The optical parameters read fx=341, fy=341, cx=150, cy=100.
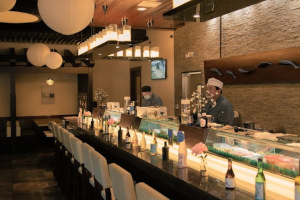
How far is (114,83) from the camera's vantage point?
13.0 metres

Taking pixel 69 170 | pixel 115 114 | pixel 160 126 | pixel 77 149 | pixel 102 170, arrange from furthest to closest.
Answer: pixel 115 114, pixel 69 170, pixel 160 126, pixel 77 149, pixel 102 170

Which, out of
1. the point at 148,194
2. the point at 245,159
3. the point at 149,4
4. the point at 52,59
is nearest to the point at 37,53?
the point at 52,59

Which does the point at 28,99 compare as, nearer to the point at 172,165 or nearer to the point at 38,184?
the point at 38,184

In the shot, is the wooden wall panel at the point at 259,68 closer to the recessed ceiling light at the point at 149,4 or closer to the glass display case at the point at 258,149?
A: the recessed ceiling light at the point at 149,4

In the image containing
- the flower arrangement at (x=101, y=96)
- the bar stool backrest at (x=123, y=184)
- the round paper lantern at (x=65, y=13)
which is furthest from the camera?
the flower arrangement at (x=101, y=96)

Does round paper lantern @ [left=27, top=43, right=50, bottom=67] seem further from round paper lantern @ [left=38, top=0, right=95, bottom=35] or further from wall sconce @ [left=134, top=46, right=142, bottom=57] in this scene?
round paper lantern @ [left=38, top=0, right=95, bottom=35]

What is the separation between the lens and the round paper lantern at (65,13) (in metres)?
3.13

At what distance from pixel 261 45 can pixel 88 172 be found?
3.88 m

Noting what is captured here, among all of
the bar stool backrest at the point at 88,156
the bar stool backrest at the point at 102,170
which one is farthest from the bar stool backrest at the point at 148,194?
the bar stool backrest at the point at 88,156

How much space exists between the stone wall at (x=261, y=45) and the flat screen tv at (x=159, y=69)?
1.96 meters

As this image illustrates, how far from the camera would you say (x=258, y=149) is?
2.79m

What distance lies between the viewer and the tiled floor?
18.2 ft

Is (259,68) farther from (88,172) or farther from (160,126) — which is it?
(88,172)

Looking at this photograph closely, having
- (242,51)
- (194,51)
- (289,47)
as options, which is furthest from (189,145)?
(194,51)
